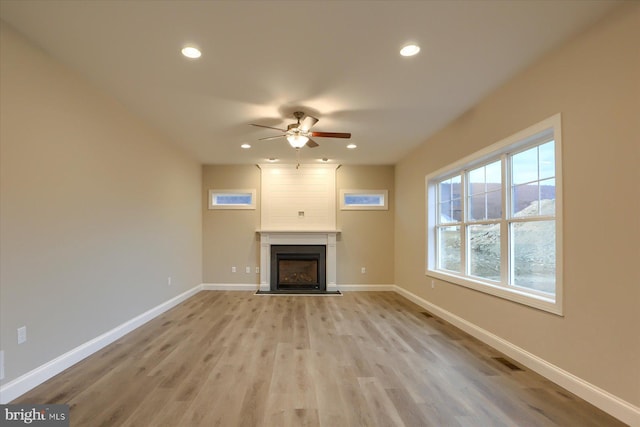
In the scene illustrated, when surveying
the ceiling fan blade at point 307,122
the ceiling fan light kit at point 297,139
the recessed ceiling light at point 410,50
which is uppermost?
the recessed ceiling light at point 410,50

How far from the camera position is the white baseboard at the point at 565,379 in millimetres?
1869

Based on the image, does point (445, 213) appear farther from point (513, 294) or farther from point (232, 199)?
point (232, 199)

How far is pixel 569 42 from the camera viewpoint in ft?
7.40

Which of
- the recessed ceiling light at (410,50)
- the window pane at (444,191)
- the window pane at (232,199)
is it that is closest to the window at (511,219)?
the window pane at (444,191)

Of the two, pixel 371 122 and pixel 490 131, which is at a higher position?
pixel 371 122

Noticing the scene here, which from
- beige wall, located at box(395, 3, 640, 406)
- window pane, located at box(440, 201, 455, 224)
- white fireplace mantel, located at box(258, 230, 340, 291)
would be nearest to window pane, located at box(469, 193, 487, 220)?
window pane, located at box(440, 201, 455, 224)

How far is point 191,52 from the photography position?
7.80 feet

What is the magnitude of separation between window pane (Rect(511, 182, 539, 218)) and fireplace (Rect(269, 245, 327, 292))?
3.92m

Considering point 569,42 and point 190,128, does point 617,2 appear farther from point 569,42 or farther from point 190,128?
point 190,128

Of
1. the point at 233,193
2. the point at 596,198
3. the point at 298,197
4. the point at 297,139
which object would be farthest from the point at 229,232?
the point at 596,198

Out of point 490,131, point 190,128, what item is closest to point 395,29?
point 490,131

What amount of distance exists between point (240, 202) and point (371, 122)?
365 centimetres

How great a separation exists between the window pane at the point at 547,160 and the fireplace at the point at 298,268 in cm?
431

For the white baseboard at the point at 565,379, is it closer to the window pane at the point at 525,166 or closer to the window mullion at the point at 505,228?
the window mullion at the point at 505,228
